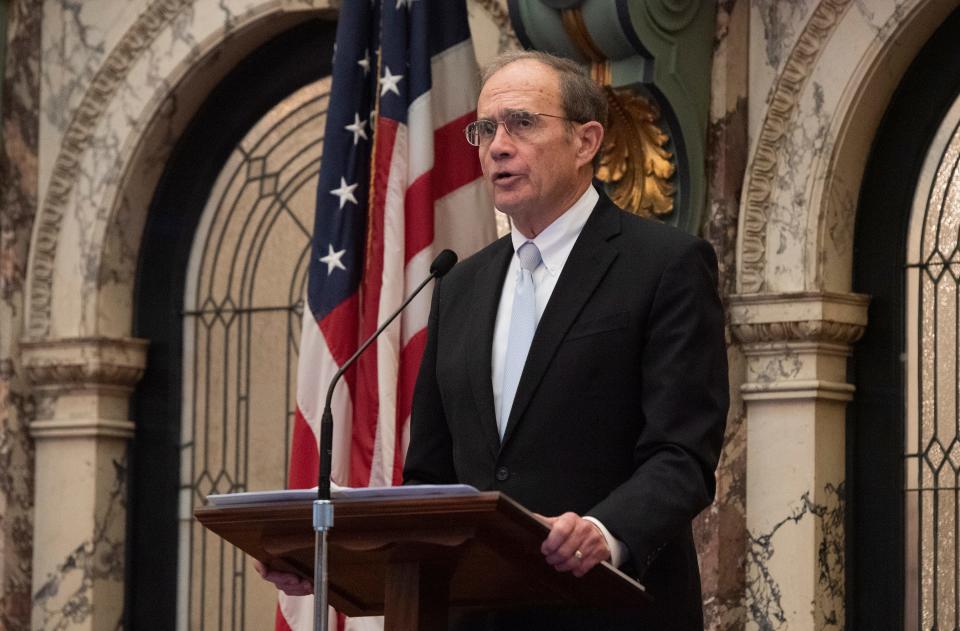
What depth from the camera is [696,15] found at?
16.3ft

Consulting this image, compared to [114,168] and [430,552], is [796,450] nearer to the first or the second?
[430,552]

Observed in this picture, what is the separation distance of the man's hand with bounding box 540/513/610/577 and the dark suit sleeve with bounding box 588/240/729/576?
0.08 metres

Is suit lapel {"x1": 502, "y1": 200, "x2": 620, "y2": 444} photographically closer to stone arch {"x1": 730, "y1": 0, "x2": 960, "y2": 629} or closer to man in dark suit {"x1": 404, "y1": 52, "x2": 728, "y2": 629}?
man in dark suit {"x1": 404, "y1": 52, "x2": 728, "y2": 629}

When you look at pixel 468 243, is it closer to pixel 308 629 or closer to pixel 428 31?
pixel 428 31

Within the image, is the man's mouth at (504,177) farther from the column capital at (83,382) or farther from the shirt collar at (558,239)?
the column capital at (83,382)

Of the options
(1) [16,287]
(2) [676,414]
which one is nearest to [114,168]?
(1) [16,287]

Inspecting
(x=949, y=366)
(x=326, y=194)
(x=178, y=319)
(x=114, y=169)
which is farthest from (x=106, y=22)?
(x=949, y=366)

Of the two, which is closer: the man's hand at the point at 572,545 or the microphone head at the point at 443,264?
the man's hand at the point at 572,545

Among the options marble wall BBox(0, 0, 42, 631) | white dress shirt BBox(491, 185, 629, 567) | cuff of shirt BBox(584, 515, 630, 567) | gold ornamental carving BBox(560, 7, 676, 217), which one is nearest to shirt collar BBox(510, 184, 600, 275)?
white dress shirt BBox(491, 185, 629, 567)

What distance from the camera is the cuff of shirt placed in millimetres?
2584

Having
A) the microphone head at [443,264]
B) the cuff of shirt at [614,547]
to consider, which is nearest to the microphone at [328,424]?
the microphone head at [443,264]

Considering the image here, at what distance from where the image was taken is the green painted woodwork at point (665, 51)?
4.77 meters

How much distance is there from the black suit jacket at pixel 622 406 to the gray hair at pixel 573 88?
20 centimetres

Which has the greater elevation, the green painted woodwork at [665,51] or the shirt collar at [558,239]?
the green painted woodwork at [665,51]
